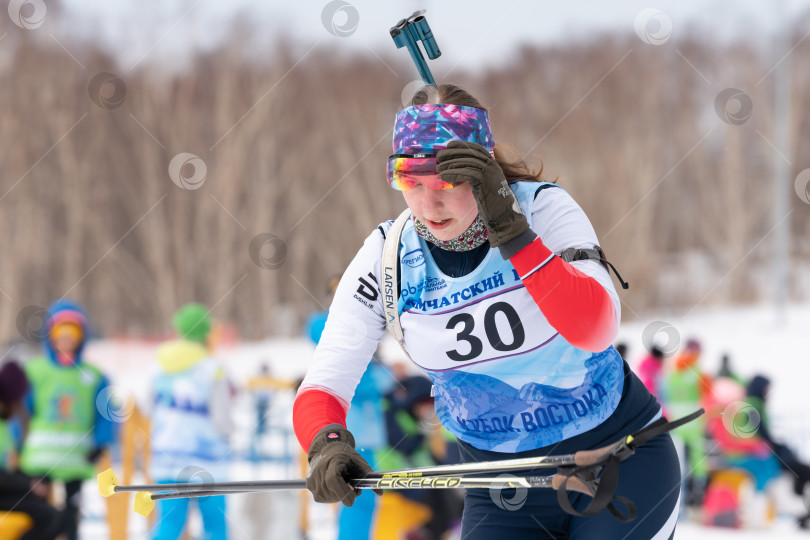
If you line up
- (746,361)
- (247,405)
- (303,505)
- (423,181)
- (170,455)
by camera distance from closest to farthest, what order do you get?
(423,181), (170,455), (303,505), (247,405), (746,361)

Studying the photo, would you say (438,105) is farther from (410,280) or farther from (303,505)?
(303,505)

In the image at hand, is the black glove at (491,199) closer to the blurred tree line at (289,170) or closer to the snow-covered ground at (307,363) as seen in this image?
the snow-covered ground at (307,363)

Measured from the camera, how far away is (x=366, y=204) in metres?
29.8

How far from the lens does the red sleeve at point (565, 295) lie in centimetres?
190

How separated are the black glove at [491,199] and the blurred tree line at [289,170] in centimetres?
2446

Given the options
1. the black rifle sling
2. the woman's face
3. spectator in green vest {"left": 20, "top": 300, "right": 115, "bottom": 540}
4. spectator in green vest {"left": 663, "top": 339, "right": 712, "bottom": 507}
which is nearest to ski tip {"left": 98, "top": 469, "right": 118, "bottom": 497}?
the woman's face

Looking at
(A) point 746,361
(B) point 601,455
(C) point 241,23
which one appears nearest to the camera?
(B) point 601,455

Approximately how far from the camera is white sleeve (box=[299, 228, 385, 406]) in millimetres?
2301

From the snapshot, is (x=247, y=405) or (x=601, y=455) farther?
(x=247, y=405)

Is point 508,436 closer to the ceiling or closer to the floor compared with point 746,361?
closer to the ceiling

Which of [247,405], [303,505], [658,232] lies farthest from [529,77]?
[303,505]

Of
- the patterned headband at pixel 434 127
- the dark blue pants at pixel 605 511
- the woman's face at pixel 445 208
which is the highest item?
the patterned headband at pixel 434 127

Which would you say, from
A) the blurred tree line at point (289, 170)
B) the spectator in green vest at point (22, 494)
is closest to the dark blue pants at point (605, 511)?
the spectator in green vest at point (22, 494)

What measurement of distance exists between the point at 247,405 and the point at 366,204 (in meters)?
16.9
